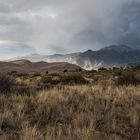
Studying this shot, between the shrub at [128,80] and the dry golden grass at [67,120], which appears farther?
the shrub at [128,80]

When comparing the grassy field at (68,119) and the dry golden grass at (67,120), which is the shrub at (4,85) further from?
the dry golden grass at (67,120)

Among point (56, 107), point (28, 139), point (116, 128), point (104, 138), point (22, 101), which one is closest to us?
point (28, 139)

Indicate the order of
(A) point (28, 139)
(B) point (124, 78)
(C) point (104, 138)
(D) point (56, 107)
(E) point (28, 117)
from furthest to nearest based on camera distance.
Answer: (B) point (124, 78), (D) point (56, 107), (E) point (28, 117), (C) point (104, 138), (A) point (28, 139)

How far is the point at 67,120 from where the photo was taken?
37.8 ft

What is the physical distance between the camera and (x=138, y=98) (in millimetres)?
16672

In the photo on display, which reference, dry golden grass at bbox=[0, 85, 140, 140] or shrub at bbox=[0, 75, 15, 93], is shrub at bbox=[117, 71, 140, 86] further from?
dry golden grass at bbox=[0, 85, 140, 140]

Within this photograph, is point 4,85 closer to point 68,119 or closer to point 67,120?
point 68,119

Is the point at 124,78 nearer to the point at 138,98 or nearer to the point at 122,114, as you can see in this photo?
the point at 138,98

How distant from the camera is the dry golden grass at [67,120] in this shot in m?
9.13

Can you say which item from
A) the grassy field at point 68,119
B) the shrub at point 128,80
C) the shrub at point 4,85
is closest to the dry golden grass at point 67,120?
the grassy field at point 68,119

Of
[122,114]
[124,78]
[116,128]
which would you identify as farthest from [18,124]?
[124,78]

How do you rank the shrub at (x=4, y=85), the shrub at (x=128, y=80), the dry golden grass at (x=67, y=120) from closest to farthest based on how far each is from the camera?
1. the dry golden grass at (x=67, y=120)
2. the shrub at (x=4, y=85)
3. the shrub at (x=128, y=80)

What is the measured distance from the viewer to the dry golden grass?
9133 mm

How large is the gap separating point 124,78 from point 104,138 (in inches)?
795
